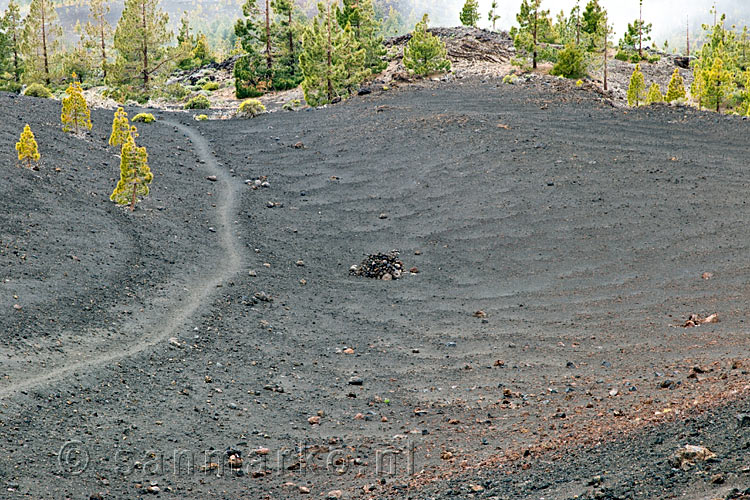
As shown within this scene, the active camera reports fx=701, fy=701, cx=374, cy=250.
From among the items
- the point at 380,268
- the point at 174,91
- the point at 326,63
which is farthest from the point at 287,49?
the point at 380,268

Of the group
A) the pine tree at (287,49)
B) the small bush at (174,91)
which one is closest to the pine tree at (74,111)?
the small bush at (174,91)

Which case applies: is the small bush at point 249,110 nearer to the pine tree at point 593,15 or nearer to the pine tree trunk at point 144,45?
the pine tree trunk at point 144,45

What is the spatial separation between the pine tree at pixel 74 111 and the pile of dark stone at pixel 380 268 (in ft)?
46.4

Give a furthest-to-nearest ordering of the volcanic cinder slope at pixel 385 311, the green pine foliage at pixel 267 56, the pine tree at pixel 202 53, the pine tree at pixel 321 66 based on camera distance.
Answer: the pine tree at pixel 202 53 < the green pine foliage at pixel 267 56 < the pine tree at pixel 321 66 < the volcanic cinder slope at pixel 385 311

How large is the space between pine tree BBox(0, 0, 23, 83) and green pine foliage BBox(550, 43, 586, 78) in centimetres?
4093

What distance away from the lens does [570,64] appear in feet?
159

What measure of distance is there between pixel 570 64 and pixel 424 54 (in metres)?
10.7

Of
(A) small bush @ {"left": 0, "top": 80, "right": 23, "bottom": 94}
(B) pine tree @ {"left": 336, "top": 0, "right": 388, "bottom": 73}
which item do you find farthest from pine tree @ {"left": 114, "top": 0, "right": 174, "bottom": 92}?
(B) pine tree @ {"left": 336, "top": 0, "right": 388, "bottom": 73}

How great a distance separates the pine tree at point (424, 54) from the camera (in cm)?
4516

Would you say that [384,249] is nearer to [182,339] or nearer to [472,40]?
[182,339]

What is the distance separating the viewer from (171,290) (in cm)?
1677

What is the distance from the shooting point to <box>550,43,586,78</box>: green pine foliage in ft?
158

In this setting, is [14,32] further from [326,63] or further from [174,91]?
[326,63]

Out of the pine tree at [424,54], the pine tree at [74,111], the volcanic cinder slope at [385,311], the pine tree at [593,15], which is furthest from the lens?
the pine tree at [593,15]
